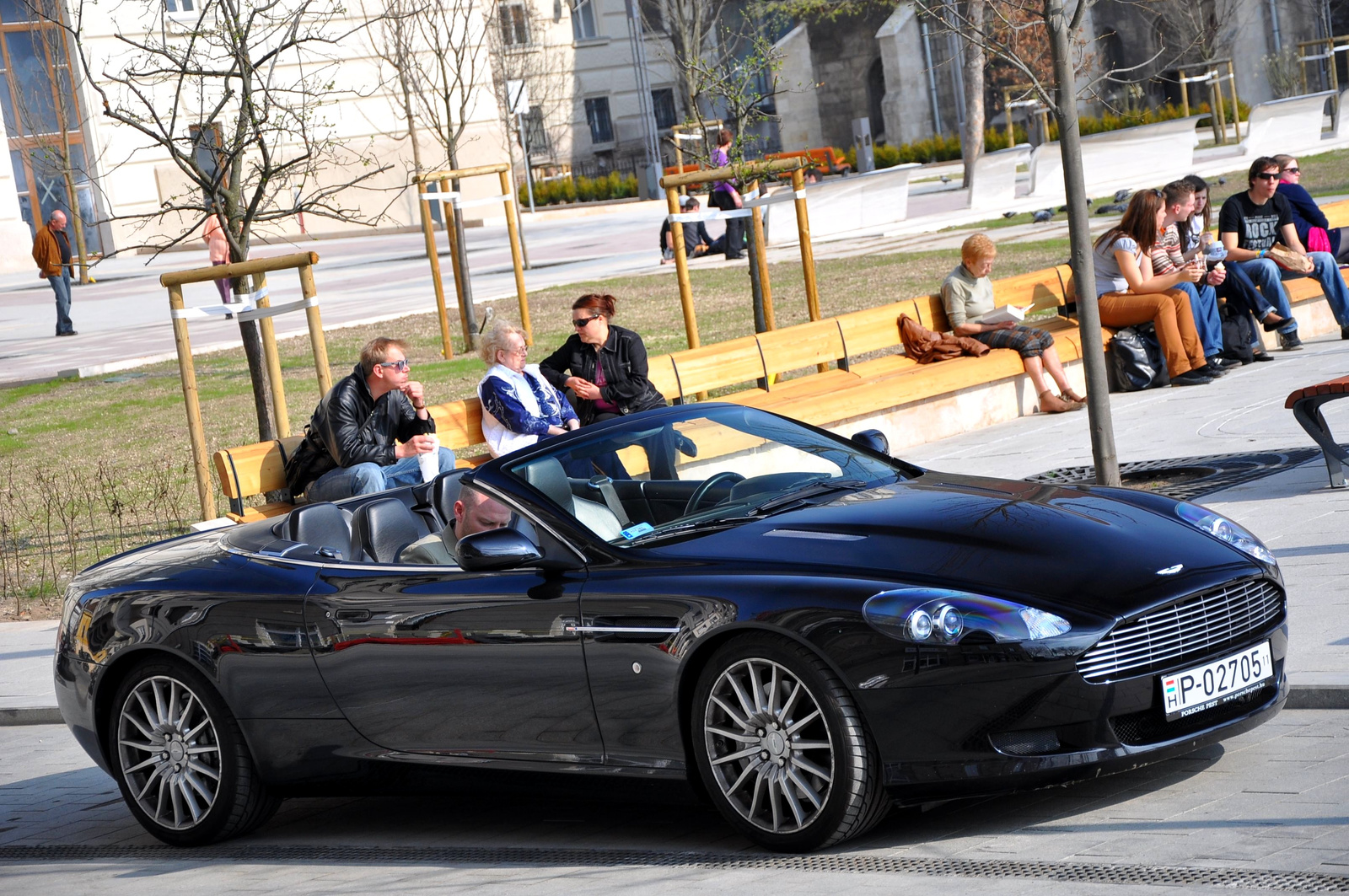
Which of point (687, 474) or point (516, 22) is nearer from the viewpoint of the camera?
point (687, 474)

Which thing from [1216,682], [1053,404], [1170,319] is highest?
[1170,319]

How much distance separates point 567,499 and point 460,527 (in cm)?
68

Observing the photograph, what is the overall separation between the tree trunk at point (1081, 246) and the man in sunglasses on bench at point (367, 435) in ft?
12.7

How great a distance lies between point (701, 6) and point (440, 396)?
49.4ft

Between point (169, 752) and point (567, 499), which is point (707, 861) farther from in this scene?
point (169, 752)

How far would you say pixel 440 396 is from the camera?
1611 cm

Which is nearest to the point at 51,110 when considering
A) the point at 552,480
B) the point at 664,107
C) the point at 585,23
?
the point at 585,23

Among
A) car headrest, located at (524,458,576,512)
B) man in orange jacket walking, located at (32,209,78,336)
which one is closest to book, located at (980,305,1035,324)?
car headrest, located at (524,458,576,512)

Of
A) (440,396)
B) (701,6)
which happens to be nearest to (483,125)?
(701,6)

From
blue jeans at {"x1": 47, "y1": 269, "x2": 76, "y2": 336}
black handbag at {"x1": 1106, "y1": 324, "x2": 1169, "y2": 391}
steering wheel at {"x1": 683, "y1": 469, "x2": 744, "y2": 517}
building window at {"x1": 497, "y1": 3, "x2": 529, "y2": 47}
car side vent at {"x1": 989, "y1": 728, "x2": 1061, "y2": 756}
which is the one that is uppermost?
building window at {"x1": 497, "y1": 3, "x2": 529, "y2": 47}

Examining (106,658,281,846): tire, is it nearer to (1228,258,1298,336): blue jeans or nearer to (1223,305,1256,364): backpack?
(1223,305,1256,364): backpack

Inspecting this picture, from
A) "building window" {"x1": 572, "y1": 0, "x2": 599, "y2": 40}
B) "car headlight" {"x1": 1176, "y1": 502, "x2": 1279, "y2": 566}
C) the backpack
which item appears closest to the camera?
"car headlight" {"x1": 1176, "y1": 502, "x2": 1279, "y2": 566}

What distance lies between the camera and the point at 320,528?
6.77 meters

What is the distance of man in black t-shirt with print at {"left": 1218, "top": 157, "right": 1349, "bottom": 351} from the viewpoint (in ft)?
47.4
